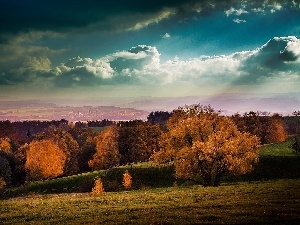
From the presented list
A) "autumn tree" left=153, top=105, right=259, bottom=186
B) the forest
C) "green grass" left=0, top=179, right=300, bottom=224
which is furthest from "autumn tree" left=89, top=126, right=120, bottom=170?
"green grass" left=0, top=179, right=300, bottom=224

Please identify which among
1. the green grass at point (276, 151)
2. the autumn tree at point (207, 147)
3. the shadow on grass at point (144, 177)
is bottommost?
the shadow on grass at point (144, 177)

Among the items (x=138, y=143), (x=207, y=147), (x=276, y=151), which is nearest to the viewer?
(x=207, y=147)

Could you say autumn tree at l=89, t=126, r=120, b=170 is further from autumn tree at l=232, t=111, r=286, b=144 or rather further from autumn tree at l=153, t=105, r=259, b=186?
autumn tree at l=153, t=105, r=259, b=186

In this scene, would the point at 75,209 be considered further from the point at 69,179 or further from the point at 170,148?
the point at 69,179

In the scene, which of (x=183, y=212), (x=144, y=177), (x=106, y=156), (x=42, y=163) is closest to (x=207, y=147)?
(x=183, y=212)

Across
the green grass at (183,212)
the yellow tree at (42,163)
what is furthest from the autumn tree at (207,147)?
the yellow tree at (42,163)

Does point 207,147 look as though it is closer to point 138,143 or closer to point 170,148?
point 170,148

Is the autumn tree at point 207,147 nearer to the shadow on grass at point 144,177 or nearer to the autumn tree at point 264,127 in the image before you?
the shadow on grass at point 144,177

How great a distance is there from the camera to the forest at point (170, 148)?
169 feet

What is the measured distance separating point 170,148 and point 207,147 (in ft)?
26.3

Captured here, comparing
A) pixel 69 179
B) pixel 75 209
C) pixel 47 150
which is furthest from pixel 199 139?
pixel 47 150

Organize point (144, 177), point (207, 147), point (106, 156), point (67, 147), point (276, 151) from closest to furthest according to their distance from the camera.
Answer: point (207, 147) → point (144, 177) → point (276, 151) → point (106, 156) → point (67, 147)

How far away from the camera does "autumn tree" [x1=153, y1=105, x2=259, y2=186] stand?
50381 mm

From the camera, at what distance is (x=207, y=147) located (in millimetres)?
49688
